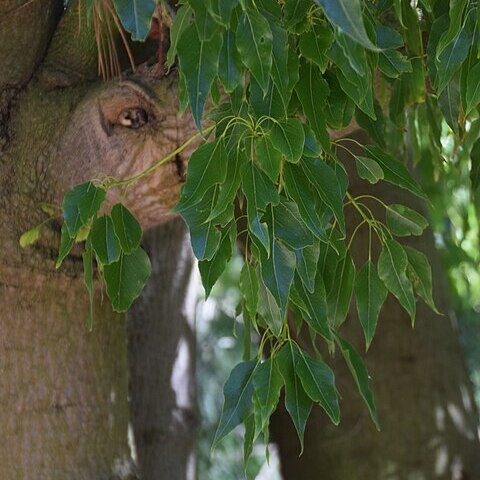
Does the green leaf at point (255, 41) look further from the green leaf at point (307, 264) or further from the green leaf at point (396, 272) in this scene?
the green leaf at point (396, 272)

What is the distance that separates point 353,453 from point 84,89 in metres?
1.22

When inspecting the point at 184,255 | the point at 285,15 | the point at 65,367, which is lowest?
the point at 184,255

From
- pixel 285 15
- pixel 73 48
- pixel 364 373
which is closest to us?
pixel 285 15

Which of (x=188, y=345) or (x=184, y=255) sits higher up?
(x=184, y=255)

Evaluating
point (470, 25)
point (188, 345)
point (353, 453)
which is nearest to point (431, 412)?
point (353, 453)

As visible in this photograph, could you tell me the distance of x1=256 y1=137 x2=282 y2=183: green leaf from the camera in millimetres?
999

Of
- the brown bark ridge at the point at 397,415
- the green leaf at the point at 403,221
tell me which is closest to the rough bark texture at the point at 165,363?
the brown bark ridge at the point at 397,415

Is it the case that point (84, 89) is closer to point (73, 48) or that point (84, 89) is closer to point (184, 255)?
point (73, 48)

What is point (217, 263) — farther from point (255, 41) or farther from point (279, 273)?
point (255, 41)

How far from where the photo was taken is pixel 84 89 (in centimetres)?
165

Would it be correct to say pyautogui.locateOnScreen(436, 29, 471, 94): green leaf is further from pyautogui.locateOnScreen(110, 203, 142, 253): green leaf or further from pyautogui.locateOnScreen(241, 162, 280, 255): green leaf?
pyautogui.locateOnScreen(110, 203, 142, 253): green leaf

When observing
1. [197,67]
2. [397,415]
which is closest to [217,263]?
[197,67]

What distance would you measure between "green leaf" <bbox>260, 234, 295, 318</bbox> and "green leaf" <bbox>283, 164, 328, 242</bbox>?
42 millimetres

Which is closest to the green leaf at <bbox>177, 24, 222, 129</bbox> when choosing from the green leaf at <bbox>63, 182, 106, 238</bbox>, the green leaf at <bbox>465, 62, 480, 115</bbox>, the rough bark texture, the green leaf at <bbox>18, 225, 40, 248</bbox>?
the green leaf at <bbox>63, 182, 106, 238</bbox>
